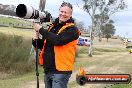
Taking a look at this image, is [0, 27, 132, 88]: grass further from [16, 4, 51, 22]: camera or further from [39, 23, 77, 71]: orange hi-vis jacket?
[16, 4, 51, 22]: camera

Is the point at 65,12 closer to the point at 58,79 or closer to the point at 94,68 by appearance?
Answer: the point at 58,79

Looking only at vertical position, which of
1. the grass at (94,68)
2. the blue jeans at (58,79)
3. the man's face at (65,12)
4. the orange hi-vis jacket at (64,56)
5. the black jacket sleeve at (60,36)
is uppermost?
the man's face at (65,12)

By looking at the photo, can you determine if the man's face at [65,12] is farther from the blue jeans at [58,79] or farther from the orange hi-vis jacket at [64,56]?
the blue jeans at [58,79]

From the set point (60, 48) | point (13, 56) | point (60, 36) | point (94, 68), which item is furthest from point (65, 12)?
point (94, 68)

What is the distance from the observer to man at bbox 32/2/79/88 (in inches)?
248

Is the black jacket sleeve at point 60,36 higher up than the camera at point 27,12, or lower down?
lower down

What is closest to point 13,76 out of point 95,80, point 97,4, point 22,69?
point 22,69

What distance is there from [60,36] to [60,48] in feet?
0.55

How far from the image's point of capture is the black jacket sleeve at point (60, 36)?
6.27 m

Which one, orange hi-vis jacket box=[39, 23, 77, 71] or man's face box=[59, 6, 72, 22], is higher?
man's face box=[59, 6, 72, 22]

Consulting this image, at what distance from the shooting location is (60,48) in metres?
6.34

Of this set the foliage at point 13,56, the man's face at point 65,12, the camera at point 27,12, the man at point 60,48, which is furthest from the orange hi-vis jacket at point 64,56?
the foliage at point 13,56

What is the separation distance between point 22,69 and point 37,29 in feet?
45.5

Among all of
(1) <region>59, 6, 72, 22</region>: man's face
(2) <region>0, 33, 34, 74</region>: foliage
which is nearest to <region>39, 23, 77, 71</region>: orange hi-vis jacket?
(1) <region>59, 6, 72, 22</region>: man's face
